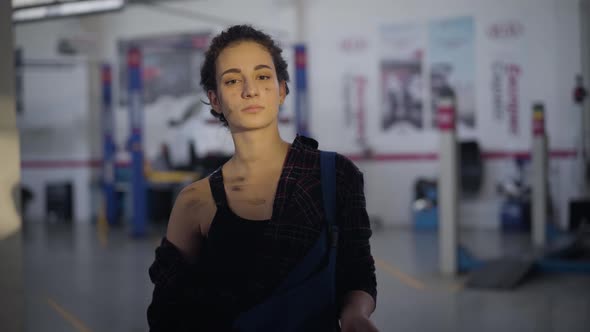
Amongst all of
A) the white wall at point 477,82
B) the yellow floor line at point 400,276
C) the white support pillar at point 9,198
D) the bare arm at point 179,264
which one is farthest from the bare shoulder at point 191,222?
the white wall at point 477,82

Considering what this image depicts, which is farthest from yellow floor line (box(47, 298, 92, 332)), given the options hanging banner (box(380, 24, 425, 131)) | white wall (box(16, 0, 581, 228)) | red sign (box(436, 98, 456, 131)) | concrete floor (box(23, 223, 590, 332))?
hanging banner (box(380, 24, 425, 131))

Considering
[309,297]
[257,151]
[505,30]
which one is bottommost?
[309,297]

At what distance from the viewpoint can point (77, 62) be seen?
418 inches

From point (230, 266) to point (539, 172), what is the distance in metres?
5.66

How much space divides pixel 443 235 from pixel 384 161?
4.00m

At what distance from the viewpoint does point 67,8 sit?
7402 millimetres

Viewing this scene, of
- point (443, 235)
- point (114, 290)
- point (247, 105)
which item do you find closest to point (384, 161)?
point (443, 235)

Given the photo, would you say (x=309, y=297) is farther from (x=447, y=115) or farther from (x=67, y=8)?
(x=67, y=8)

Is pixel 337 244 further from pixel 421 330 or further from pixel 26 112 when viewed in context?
pixel 26 112

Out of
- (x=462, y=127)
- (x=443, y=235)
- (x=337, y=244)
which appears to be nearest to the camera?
(x=337, y=244)

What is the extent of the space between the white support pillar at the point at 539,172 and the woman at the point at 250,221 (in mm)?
5416

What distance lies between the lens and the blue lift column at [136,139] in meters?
7.57

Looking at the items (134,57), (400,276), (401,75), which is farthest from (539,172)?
(134,57)

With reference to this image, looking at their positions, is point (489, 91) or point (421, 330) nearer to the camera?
point (421, 330)
